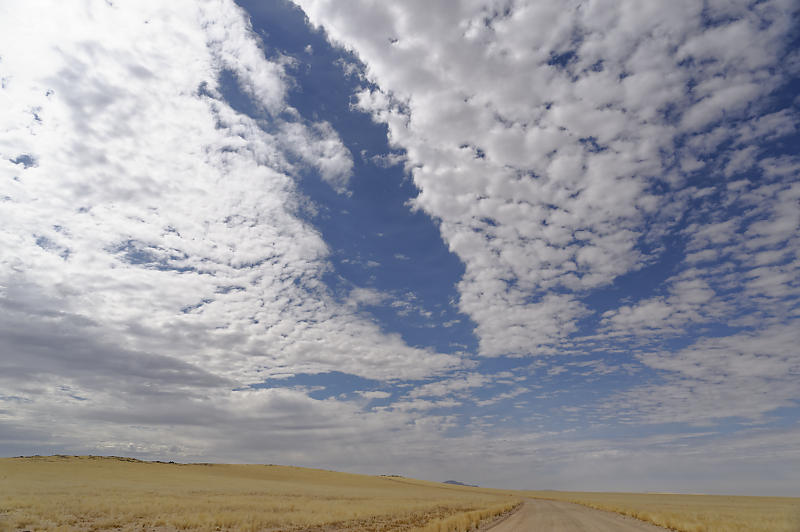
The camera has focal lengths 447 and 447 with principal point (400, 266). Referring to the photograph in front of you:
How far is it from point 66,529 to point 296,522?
38.6ft

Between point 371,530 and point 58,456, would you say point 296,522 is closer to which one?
point 371,530

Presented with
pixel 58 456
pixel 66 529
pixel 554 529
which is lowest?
pixel 66 529

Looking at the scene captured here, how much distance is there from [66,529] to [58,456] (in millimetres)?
91407

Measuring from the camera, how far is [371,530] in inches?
935

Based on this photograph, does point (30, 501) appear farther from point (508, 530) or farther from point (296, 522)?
point (508, 530)

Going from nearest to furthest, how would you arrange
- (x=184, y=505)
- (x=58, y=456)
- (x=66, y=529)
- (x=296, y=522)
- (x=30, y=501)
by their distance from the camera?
(x=66, y=529)
(x=296, y=522)
(x=30, y=501)
(x=184, y=505)
(x=58, y=456)

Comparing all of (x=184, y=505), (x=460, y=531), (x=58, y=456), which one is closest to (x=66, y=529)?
(x=184, y=505)

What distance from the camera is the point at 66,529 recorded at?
21234mm

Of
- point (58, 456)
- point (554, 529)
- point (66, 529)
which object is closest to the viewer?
point (66, 529)

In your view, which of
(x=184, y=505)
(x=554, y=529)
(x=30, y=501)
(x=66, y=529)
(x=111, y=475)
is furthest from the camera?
(x=111, y=475)

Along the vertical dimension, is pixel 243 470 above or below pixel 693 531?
above

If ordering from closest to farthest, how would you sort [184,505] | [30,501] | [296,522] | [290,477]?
[296,522], [30,501], [184,505], [290,477]

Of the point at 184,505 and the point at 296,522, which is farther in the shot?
the point at 184,505

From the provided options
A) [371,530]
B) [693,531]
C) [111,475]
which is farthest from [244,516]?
[111,475]
